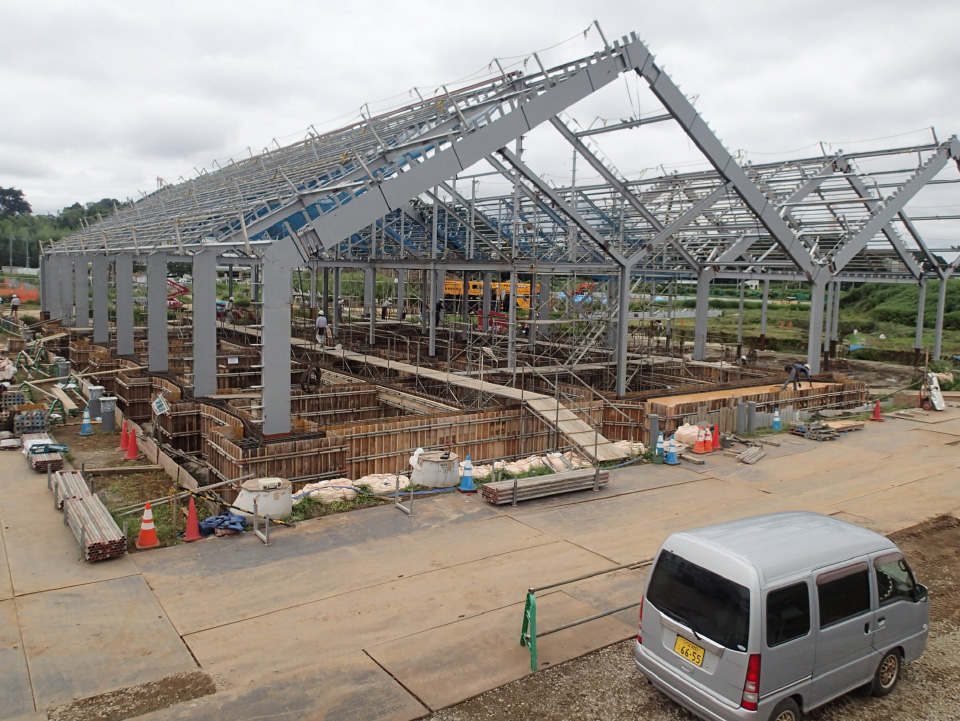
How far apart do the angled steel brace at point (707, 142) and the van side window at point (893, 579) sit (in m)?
17.4

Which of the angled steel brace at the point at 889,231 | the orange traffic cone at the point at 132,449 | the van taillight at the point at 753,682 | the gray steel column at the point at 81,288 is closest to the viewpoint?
the van taillight at the point at 753,682

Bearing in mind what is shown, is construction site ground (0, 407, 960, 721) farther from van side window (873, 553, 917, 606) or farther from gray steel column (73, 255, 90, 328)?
gray steel column (73, 255, 90, 328)

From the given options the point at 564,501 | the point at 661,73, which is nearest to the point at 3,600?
the point at 564,501

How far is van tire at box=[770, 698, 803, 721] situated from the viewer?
581 centimetres

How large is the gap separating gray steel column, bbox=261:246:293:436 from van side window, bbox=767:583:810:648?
1124 centimetres

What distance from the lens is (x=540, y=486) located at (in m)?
12.7

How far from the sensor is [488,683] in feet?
22.6

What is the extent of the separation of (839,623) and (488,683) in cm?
313

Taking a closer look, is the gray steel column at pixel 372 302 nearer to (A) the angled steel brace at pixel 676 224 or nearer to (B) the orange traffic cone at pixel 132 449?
(A) the angled steel brace at pixel 676 224

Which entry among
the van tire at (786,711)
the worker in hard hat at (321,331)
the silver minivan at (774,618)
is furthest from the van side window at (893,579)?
the worker in hard hat at (321,331)

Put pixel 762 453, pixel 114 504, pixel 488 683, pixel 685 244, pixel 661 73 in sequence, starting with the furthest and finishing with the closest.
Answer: pixel 685 244 → pixel 661 73 → pixel 762 453 → pixel 114 504 → pixel 488 683

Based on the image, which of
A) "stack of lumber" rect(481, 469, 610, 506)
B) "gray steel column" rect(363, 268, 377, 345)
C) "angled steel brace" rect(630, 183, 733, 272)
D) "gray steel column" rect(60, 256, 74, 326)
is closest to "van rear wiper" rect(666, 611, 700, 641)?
"stack of lumber" rect(481, 469, 610, 506)

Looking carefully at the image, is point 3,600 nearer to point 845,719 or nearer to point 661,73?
point 845,719

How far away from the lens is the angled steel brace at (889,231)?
28.5 m
